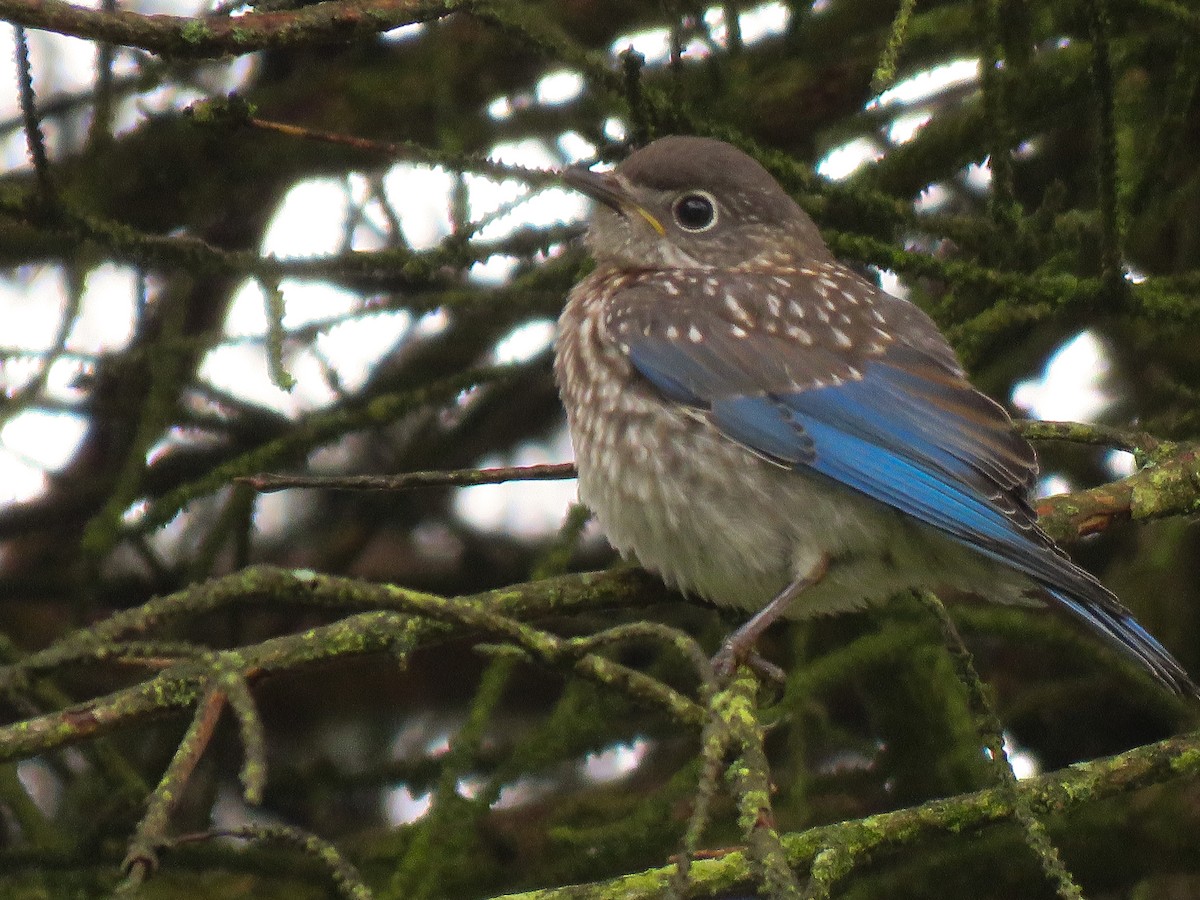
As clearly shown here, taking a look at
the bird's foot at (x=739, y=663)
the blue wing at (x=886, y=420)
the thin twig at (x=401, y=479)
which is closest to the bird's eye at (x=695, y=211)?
the blue wing at (x=886, y=420)

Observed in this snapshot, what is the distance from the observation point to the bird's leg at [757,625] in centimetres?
374

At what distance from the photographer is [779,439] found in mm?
4473

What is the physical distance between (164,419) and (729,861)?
2.50 meters

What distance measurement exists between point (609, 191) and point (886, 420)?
114 cm

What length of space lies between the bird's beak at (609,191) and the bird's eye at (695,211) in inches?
3.4

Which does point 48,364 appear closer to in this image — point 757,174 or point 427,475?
point 427,475

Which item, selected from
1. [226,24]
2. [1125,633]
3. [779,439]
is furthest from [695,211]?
[226,24]

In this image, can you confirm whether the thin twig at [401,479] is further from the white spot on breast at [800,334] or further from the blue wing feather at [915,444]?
the white spot on breast at [800,334]

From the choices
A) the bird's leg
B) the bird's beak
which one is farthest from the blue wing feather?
the bird's beak

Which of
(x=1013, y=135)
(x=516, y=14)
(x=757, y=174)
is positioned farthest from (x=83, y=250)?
(x=1013, y=135)

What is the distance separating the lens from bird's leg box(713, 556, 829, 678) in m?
3.74

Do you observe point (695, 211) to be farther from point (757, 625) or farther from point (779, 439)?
point (757, 625)

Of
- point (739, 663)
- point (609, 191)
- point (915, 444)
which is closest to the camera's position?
point (739, 663)

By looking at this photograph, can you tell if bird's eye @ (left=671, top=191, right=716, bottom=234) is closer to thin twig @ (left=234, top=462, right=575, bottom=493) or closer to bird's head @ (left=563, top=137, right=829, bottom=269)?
bird's head @ (left=563, top=137, right=829, bottom=269)
